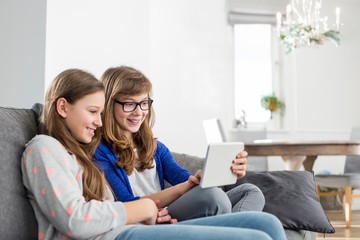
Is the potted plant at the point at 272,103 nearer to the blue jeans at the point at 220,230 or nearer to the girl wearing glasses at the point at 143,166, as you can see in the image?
the girl wearing glasses at the point at 143,166

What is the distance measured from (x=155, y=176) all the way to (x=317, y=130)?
475 cm

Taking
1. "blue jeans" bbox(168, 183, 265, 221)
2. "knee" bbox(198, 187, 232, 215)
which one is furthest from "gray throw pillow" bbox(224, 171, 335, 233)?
"knee" bbox(198, 187, 232, 215)

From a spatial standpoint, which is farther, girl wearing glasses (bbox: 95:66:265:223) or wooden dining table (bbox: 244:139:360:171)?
wooden dining table (bbox: 244:139:360:171)

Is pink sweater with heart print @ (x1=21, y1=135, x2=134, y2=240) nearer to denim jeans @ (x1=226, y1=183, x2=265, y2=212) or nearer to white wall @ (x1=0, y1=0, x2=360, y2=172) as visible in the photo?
denim jeans @ (x1=226, y1=183, x2=265, y2=212)

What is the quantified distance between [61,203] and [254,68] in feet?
17.8

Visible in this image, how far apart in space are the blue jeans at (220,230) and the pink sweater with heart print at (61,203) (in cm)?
6

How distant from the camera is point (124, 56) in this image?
3.42m

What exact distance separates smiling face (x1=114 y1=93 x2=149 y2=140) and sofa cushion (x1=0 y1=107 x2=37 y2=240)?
373 millimetres

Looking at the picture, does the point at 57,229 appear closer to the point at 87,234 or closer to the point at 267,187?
the point at 87,234

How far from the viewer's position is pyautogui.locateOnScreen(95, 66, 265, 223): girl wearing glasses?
1673mm

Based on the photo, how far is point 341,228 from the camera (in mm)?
4652

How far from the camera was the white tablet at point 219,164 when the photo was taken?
1.63 m

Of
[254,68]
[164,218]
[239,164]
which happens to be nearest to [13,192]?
[164,218]

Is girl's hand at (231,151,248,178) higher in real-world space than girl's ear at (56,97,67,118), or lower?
lower
